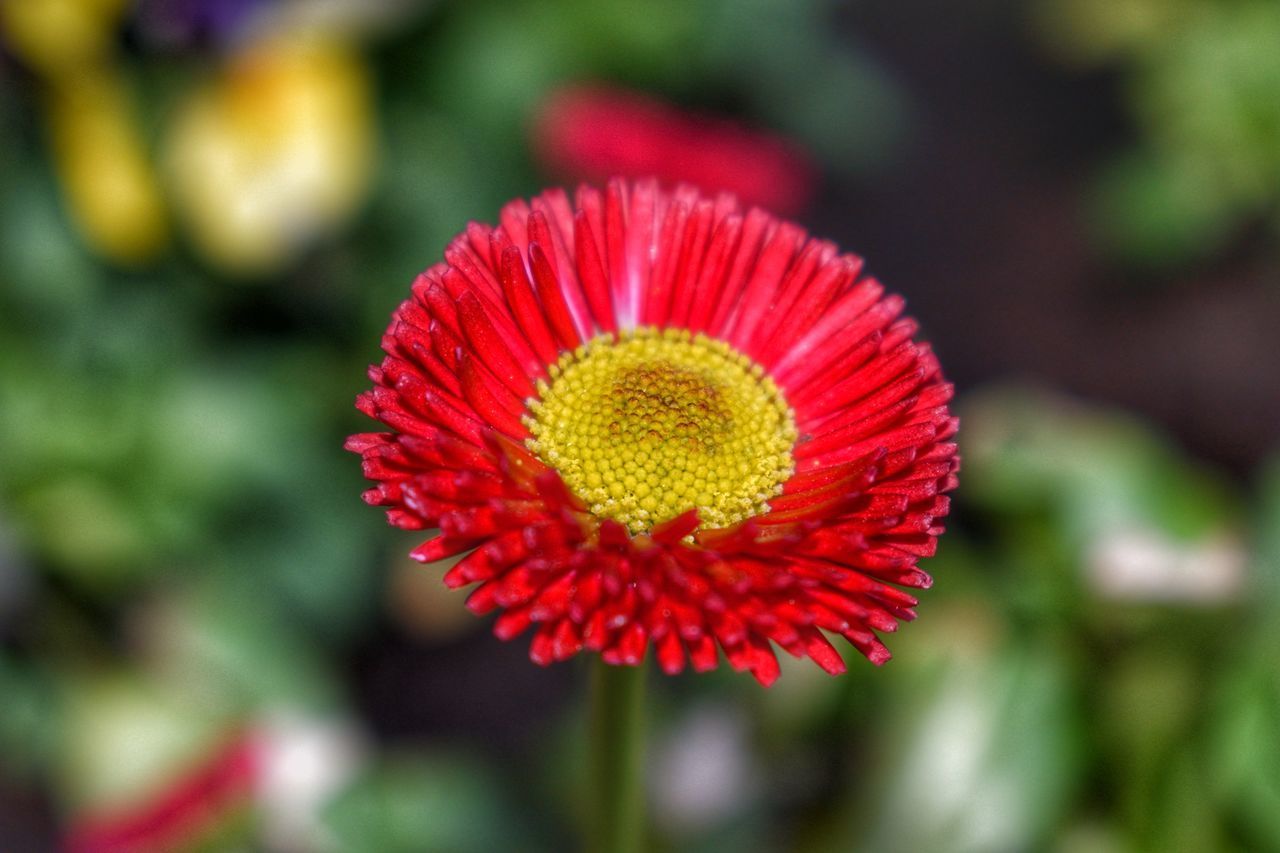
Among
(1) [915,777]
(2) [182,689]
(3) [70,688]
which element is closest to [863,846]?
(1) [915,777]

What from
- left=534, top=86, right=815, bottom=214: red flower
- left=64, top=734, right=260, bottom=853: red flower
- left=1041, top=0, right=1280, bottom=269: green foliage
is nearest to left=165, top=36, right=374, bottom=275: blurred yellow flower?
left=534, top=86, right=815, bottom=214: red flower

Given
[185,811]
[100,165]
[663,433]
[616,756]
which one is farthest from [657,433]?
[100,165]

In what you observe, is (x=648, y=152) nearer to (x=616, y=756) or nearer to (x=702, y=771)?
→ (x=702, y=771)

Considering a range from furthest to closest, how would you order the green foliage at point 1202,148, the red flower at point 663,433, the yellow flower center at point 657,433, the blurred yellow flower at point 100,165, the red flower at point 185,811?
the green foliage at point 1202,148 → the blurred yellow flower at point 100,165 → the red flower at point 185,811 → the yellow flower center at point 657,433 → the red flower at point 663,433

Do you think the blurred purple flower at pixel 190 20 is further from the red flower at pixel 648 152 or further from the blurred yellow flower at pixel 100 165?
the red flower at pixel 648 152

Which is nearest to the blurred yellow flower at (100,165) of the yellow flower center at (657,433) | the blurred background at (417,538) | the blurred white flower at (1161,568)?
the blurred background at (417,538)

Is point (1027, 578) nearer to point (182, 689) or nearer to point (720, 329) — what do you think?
point (720, 329)

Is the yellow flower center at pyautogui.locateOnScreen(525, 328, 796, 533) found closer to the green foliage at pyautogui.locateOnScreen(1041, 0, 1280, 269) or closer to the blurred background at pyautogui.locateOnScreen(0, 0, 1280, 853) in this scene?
the blurred background at pyautogui.locateOnScreen(0, 0, 1280, 853)
